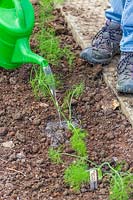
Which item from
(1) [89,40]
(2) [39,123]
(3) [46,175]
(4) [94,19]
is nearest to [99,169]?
(3) [46,175]

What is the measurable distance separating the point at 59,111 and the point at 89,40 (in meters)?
0.63

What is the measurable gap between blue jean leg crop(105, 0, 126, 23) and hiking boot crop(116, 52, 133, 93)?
0.26 metres

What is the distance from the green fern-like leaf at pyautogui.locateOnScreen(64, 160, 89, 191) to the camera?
2.30m

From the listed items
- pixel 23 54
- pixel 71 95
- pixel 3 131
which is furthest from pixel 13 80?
pixel 3 131

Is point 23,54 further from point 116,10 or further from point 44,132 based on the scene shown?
point 116,10

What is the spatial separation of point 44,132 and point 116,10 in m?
0.74

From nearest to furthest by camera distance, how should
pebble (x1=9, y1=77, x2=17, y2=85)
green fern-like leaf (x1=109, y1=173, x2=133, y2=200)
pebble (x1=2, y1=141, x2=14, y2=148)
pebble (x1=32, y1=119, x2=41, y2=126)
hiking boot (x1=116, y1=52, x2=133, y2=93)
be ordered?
green fern-like leaf (x1=109, y1=173, x2=133, y2=200), pebble (x1=2, y1=141, x2=14, y2=148), pebble (x1=32, y1=119, x2=41, y2=126), hiking boot (x1=116, y1=52, x2=133, y2=93), pebble (x1=9, y1=77, x2=17, y2=85)

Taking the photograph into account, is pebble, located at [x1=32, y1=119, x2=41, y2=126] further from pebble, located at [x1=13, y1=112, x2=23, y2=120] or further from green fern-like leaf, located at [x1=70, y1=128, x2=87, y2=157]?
green fern-like leaf, located at [x1=70, y1=128, x2=87, y2=157]

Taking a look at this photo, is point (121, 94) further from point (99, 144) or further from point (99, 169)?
point (99, 169)

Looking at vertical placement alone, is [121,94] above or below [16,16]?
below

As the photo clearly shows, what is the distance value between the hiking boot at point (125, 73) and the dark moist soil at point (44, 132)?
2.9 inches

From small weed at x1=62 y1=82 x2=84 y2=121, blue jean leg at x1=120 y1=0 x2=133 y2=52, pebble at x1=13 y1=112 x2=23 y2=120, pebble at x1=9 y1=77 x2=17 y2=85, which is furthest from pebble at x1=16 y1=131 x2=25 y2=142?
blue jean leg at x1=120 y1=0 x2=133 y2=52

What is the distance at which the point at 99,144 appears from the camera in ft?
8.43

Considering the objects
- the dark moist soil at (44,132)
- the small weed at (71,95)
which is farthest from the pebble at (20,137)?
the small weed at (71,95)
